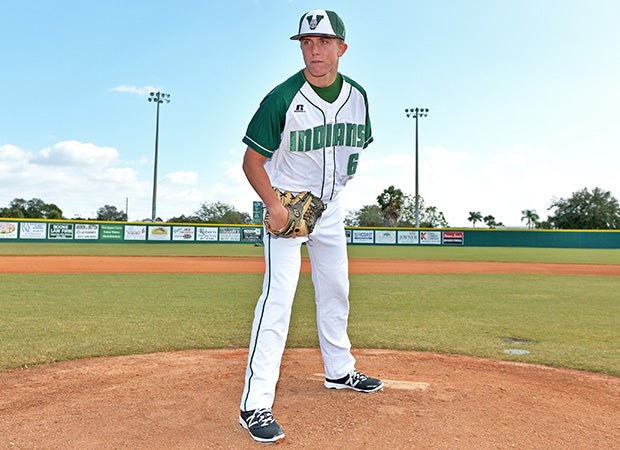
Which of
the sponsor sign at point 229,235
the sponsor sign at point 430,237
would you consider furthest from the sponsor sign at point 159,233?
the sponsor sign at point 430,237

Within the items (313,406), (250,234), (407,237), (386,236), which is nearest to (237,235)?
(250,234)

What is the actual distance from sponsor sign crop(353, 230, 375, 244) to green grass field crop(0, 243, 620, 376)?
1019 inches

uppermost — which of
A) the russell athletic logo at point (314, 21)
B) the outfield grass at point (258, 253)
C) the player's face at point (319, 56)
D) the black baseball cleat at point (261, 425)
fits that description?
the russell athletic logo at point (314, 21)

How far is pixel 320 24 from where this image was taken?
266 centimetres

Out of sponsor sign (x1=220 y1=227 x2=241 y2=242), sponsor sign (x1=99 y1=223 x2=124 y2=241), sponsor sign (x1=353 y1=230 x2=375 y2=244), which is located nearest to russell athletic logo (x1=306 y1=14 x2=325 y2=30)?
sponsor sign (x1=99 y1=223 x2=124 y2=241)

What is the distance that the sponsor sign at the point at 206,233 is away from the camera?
33438 millimetres

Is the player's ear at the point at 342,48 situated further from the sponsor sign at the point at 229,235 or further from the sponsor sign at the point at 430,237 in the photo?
the sponsor sign at the point at 430,237

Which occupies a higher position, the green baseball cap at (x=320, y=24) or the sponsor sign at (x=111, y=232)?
the green baseball cap at (x=320, y=24)

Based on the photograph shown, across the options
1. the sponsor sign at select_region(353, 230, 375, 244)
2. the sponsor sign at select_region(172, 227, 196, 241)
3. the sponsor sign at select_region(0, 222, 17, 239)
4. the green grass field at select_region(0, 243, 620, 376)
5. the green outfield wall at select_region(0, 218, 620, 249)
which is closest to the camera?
the green grass field at select_region(0, 243, 620, 376)

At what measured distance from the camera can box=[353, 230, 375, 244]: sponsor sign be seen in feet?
121

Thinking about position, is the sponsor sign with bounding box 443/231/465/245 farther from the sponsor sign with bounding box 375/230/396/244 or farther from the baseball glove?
the baseball glove

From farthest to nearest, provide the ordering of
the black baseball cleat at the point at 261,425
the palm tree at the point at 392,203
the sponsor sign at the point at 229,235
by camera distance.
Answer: the palm tree at the point at 392,203 < the sponsor sign at the point at 229,235 < the black baseball cleat at the point at 261,425

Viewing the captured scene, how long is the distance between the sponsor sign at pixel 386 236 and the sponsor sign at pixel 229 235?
33.3 feet

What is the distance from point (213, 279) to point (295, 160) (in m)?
8.99
